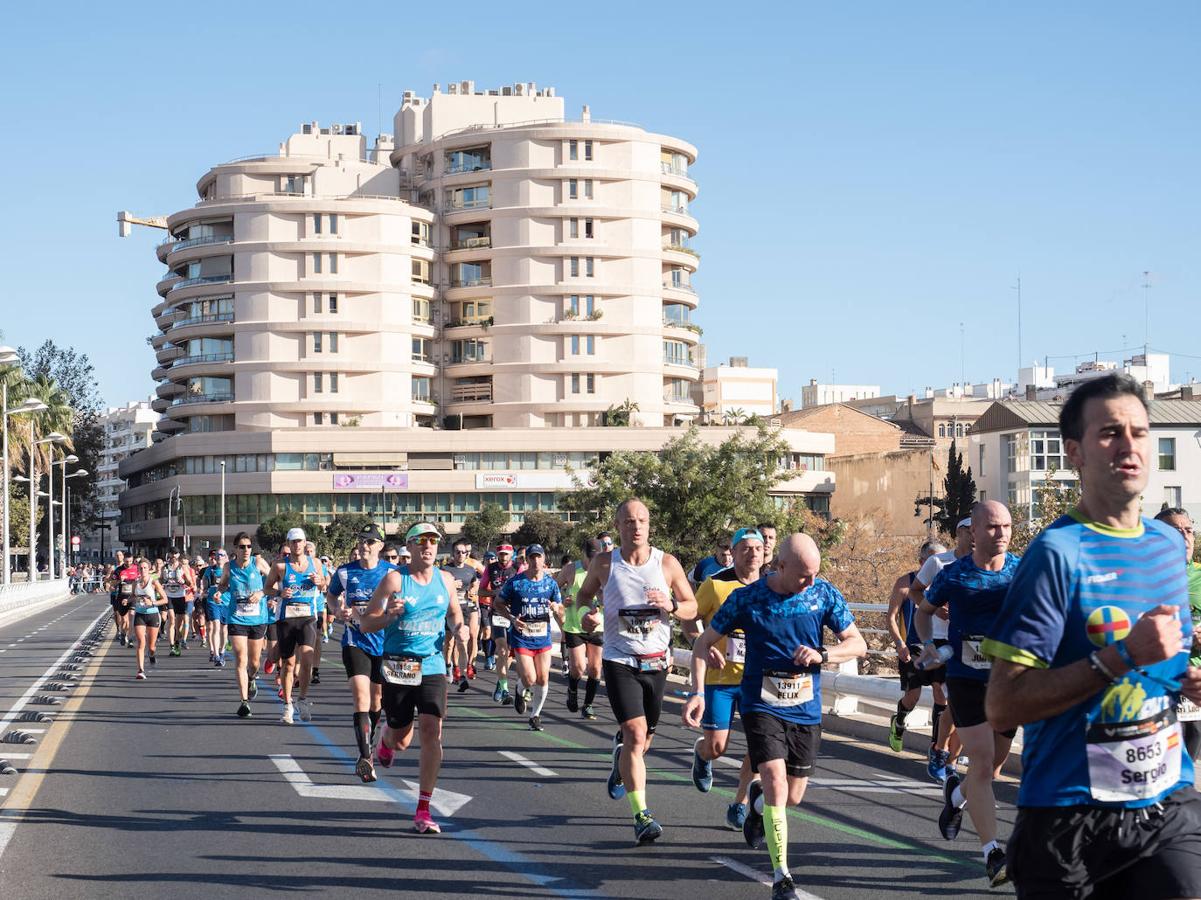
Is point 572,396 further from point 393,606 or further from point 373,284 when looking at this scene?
point 393,606

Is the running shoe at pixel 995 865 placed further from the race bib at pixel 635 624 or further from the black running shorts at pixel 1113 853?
the black running shorts at pixel 1113 853

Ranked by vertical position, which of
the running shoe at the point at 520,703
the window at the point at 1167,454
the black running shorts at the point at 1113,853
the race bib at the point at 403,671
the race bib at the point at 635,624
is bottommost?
the running shoe at the point at 520,703

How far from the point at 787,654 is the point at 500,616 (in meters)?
12.7

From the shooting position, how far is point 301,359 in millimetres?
108062

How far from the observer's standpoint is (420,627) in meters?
10.4

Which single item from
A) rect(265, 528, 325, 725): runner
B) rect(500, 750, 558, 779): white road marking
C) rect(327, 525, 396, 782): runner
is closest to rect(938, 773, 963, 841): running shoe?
rect(327, 525, 396, 782): runner

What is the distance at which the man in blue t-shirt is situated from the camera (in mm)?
4043

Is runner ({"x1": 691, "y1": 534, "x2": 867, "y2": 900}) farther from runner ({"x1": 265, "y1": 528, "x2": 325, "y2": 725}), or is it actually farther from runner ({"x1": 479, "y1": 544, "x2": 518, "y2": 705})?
runner ({"x1": 479, "y1": 544, "x2": 518, "y2": 705})

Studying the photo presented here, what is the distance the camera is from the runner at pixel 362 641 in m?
12.0

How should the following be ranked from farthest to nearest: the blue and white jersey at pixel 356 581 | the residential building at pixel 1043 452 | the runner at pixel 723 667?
the residential building at pixel 1043 452 < the blue and white jersey at pixel 356 581 < the runner at pixel 723 667

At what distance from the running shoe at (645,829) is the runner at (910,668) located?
94.0 inches

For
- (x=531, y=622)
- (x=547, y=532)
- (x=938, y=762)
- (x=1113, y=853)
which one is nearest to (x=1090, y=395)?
(x=1113, y=853)

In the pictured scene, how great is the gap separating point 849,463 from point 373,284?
3677cm

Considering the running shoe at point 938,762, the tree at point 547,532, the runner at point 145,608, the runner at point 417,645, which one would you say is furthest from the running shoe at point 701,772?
the tree at point 547,532
